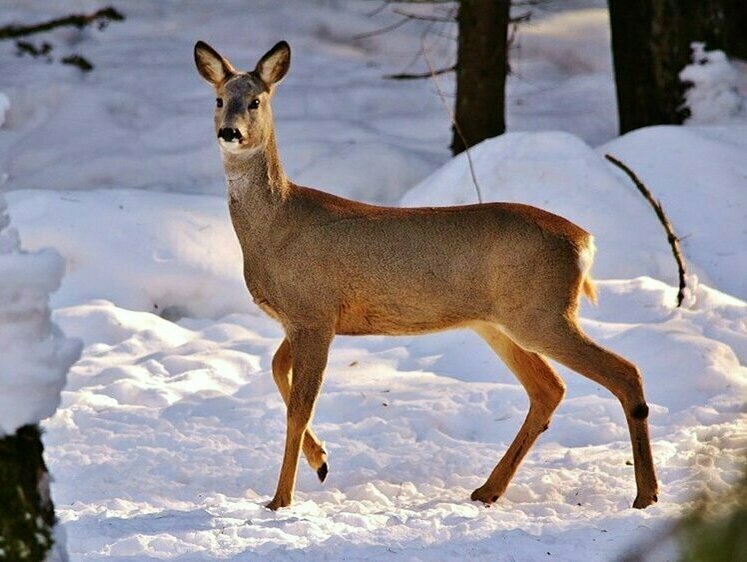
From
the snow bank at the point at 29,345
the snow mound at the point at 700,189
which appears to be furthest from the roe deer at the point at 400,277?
the snow mound at the point at 700,189

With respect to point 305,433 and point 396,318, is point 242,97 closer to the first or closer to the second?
point 396,318

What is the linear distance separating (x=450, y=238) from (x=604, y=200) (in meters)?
3.77

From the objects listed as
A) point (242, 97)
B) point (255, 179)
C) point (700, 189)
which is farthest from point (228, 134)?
point (700, 189)

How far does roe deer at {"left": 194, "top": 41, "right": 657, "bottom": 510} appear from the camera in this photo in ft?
19.4

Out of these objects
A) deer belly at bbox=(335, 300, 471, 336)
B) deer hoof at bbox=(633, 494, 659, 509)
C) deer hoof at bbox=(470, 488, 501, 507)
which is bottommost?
deer hoof at bbox=(470, 488, 501, 507)

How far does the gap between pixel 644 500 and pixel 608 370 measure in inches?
22.2

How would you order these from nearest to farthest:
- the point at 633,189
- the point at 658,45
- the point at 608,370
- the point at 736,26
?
the point at 608,370 → the point at 633,189 → the point at 658,45 → the point at 736,26

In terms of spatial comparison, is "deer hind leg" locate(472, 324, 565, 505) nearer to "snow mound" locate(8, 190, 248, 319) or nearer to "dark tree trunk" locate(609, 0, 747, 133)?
"snow mound" locate(8, 190, 248, 319)

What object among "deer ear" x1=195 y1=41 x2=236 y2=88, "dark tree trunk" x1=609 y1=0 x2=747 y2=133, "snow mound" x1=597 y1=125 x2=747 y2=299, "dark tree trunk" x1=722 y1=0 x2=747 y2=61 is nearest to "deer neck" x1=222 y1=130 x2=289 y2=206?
"deer ear" x1=195 y1=41 x2=236 y2=88

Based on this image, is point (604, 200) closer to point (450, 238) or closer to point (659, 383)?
point (659, 383)

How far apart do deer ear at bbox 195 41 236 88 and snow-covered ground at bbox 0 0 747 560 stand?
186cm

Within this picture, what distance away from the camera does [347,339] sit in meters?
8.77

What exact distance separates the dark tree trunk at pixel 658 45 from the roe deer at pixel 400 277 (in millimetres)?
5545

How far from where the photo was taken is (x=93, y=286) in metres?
9.26
